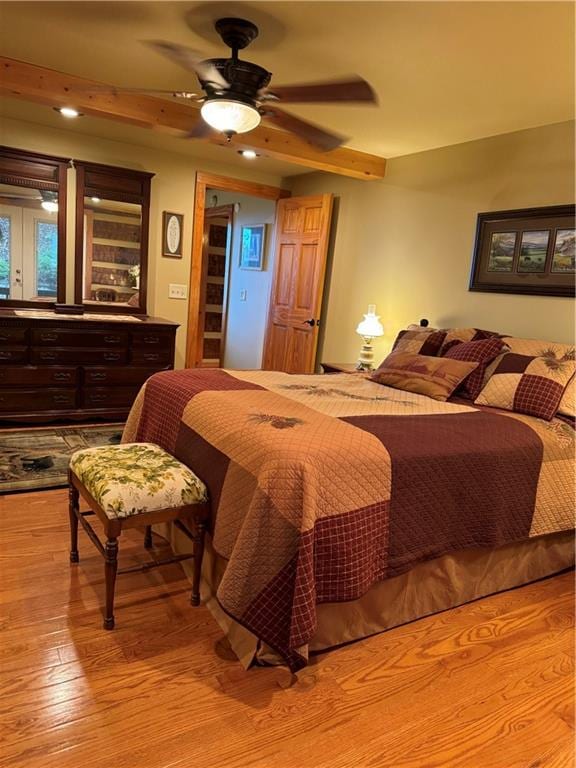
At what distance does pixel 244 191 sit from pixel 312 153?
1600 mm

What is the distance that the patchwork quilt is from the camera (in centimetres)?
168

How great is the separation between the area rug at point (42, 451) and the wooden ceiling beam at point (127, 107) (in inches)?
86.2

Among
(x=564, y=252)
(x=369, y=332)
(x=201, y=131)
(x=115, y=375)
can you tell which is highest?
Result: (x=201, y=131)

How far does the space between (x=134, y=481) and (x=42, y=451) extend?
201 centimetres

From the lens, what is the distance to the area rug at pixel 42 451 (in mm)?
3125

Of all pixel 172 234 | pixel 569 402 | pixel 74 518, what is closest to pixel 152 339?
pixel 172 234

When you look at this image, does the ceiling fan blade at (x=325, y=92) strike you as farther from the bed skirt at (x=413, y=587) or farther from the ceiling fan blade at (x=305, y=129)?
the bed skirt at (x=413, y=587)

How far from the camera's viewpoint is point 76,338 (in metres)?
4.25

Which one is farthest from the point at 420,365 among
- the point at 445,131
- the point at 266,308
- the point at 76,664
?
the point at 266,308

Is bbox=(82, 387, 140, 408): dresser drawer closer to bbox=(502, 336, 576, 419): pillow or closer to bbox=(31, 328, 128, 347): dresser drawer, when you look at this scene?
bbox=(31, 328, 128, 347): dresser drawer

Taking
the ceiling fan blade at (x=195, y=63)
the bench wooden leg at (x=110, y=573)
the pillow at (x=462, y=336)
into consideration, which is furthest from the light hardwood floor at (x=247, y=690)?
the ceiling fan blade at (x=195, y=63)

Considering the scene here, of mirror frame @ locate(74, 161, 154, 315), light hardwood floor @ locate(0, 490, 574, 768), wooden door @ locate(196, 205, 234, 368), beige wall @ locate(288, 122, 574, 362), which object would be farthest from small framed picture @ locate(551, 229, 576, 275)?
wooden door @ locate(196, 205, 234, 368)

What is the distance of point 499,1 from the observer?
2064 millimetres

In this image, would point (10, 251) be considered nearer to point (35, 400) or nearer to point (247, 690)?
point (35, 400)
